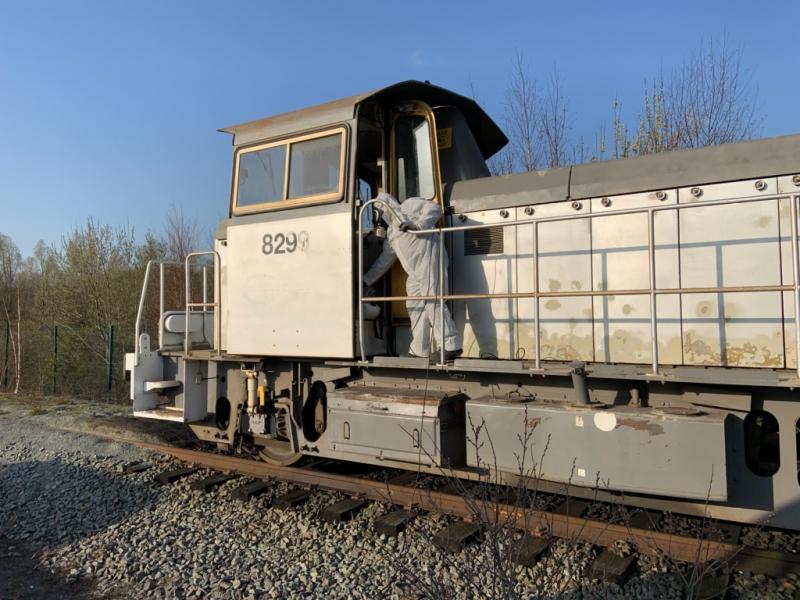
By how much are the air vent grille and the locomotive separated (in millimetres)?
21

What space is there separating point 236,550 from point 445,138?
4.39 m

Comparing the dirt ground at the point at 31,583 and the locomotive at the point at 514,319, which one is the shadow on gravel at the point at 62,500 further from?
the locomotive at the point at 514,319

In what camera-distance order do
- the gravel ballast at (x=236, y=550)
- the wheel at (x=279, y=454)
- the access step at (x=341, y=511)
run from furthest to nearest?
the wheel at (x=279, y=454), the access step at (x=341, y=511), the gravel ballast at (x=236, y=550)

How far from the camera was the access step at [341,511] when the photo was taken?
4879 mm

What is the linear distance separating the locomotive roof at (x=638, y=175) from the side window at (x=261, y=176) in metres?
1.73

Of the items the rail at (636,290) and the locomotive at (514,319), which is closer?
the rail at (636,290)

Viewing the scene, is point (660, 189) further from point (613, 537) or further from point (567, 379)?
point (613, 537)

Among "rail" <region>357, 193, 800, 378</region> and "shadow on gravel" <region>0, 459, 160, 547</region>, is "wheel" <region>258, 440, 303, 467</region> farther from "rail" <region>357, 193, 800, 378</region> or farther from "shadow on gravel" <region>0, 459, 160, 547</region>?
"rail" <region>357, 193, 800, 378</region>

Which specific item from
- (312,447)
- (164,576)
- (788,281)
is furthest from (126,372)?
(788,281)

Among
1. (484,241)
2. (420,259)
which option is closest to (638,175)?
(484,241)

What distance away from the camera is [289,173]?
561 cm

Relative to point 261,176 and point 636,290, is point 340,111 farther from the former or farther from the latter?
point 636,290

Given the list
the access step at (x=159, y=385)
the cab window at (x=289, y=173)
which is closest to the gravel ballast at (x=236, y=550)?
the access step at (x=159, y=385)

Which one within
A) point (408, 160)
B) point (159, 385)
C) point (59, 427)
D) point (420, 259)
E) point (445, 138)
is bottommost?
point (59, 427)
